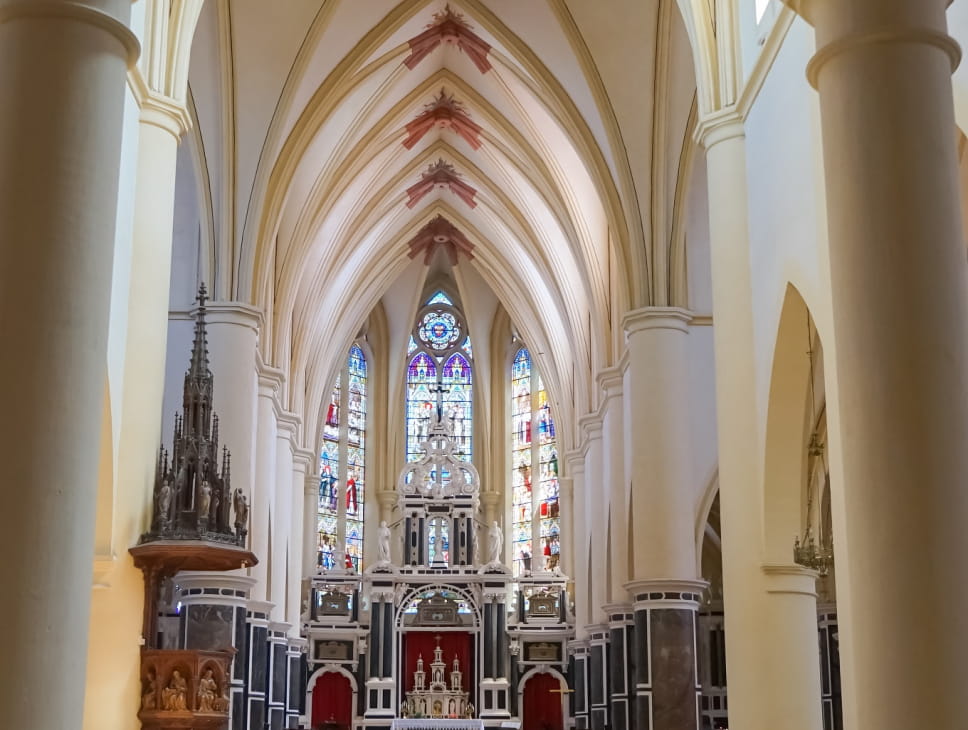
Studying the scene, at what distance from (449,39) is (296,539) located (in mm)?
10639

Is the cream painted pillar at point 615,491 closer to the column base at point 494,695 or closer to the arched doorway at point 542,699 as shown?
the column base at point 494,695

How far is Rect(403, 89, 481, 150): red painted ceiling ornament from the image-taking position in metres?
25.4

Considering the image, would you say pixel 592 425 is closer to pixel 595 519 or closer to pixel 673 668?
pixel 595 519

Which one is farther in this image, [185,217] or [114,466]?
[185,217]

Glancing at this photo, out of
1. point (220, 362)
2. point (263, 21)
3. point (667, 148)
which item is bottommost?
point (220, 362)

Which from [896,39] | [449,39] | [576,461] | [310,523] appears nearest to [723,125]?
[896,39]

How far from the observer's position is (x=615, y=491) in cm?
2092

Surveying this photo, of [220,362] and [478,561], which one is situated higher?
[220,362]

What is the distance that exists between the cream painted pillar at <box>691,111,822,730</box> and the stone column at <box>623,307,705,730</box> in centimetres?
600

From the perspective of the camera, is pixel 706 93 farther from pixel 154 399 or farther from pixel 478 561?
pixel 478 561

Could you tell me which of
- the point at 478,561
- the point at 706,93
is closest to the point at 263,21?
the point at 706,93

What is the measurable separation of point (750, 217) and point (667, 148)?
651 cm

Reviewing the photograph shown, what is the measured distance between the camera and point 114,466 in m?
11.3

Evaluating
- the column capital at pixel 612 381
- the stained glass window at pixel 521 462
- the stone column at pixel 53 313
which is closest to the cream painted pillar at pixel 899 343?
the stone column at pixel 53 313
